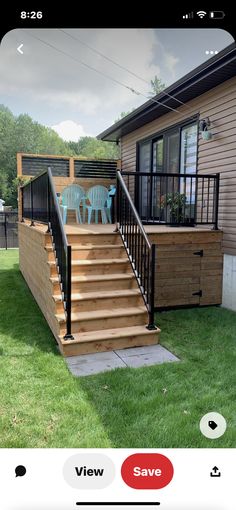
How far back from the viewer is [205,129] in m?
4.86

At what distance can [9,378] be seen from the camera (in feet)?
8.29

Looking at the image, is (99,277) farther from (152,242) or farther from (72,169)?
(72,169)

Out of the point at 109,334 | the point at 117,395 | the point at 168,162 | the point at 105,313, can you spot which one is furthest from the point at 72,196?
the point at 117,395

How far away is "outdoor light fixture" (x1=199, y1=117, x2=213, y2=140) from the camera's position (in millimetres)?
4789

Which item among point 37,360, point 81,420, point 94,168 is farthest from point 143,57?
point 94,168

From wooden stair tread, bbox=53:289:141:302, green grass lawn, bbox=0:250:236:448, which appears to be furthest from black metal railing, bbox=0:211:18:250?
wooden stair tread, bbox=53:289:141:302

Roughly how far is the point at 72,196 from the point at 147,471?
5.70 meters

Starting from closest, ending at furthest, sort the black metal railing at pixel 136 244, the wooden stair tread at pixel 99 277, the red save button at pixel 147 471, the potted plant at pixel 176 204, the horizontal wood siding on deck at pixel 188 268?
the red save button at pixel 147 471 → the black metal railing at pixel 136 244 → the wooden stair tread at pixel 99 277 → the horizontal wood siding on deck at pixel 188 268 → the potted plant at pixel 176 204

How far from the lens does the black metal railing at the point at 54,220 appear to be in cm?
306

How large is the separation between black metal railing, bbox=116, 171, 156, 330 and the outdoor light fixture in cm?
146

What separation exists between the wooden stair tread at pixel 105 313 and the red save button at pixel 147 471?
7.40 feet

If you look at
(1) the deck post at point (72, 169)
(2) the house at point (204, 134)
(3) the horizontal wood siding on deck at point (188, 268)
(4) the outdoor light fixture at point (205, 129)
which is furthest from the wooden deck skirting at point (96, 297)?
(1) the deck post at point (72, 169)

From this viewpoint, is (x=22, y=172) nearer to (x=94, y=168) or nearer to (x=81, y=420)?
(x=94, y=168)
